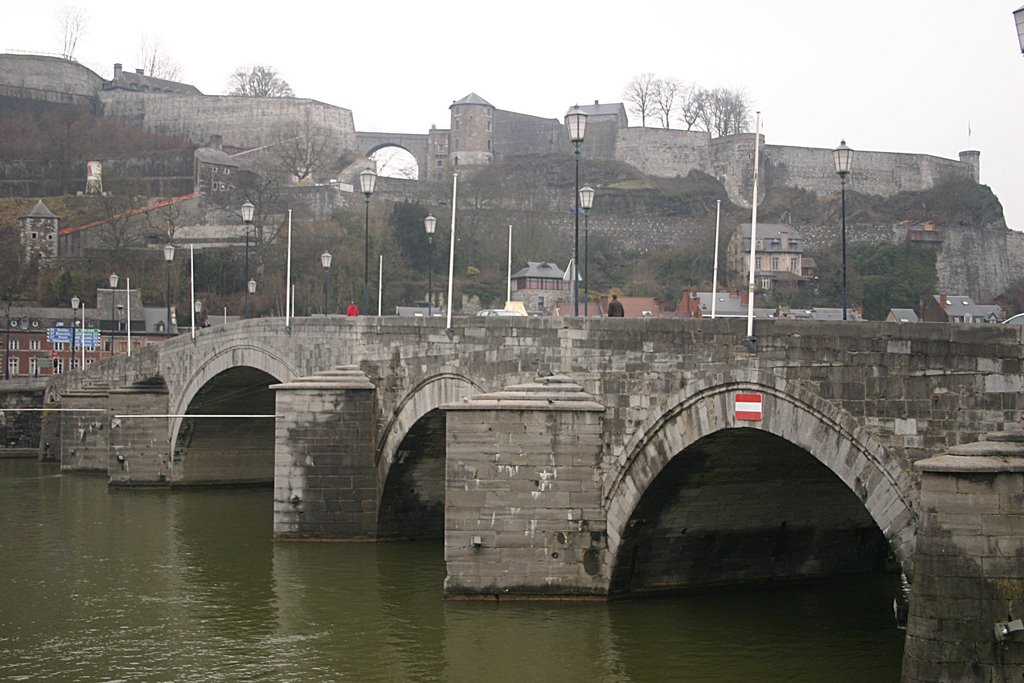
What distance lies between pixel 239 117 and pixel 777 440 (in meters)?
84.5

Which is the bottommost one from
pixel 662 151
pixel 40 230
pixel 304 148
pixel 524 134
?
pixel 40 230

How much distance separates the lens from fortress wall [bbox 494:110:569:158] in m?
101

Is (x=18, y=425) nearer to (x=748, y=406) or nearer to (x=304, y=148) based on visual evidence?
(x=748, y=406)

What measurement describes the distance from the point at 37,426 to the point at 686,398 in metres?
39.6

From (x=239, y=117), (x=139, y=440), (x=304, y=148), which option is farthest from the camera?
(x=239, y=117)

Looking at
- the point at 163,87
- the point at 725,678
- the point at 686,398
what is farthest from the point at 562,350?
the point at 163,87

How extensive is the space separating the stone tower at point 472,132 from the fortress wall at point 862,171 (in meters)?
19.7

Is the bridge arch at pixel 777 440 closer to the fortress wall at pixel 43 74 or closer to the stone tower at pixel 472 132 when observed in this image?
the stone tower at pixel 472 132

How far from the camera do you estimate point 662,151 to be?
324ft

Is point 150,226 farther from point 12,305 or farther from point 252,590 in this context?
point 252,590

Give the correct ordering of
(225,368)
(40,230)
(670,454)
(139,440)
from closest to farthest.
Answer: (670,454), (225,368), (139,440), (40,230)

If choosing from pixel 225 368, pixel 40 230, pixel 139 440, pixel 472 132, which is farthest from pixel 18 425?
pixel 472 132

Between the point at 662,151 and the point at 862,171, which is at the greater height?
the point at 662,151

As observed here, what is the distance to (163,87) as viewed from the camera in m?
106
